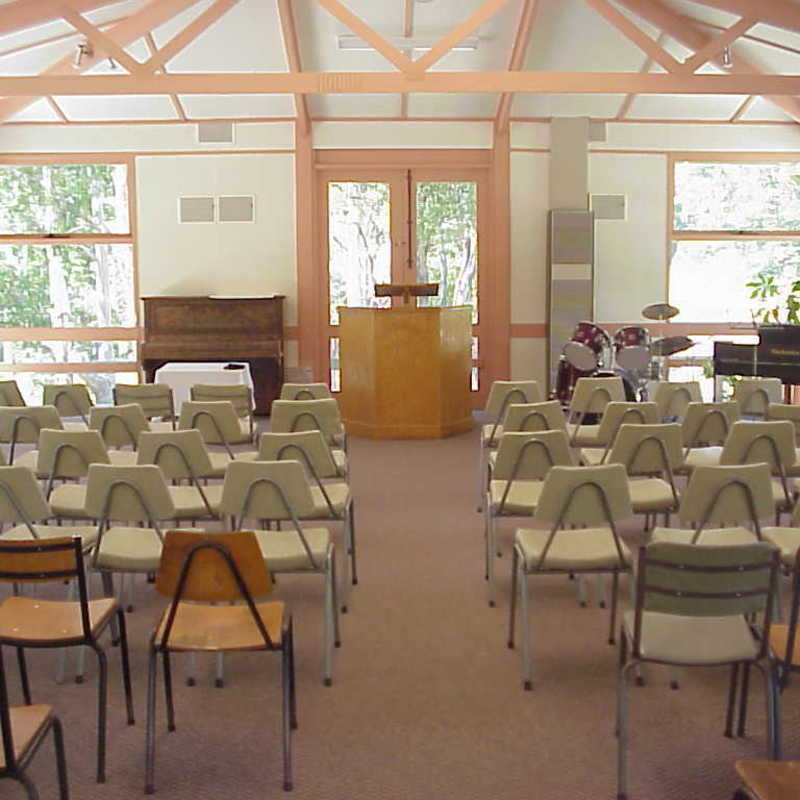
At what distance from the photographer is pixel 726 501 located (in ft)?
14.7

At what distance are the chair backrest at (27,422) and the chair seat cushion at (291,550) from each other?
266 centimetres

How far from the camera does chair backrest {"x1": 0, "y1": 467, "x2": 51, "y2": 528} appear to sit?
4.50 m

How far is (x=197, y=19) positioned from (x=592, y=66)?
4.18 m

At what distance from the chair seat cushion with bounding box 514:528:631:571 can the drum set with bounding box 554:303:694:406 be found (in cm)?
571

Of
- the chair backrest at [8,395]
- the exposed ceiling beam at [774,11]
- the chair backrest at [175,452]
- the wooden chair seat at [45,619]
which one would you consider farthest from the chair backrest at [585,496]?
the exposed ceiling beam at [774,11]

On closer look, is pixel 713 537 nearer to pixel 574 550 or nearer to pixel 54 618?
pixel 574 550

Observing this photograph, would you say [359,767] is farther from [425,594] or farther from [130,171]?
[130,171]

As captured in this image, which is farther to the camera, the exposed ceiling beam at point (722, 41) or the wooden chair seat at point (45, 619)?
the exposed ceiling beam at point (722, 41)

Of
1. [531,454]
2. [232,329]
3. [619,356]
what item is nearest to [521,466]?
[531,454]

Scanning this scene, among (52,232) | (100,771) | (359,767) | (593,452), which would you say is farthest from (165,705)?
(52,232)

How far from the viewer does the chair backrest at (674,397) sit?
768cm

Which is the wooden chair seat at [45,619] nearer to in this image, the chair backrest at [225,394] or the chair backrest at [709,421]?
the chair backrest at [225,394]

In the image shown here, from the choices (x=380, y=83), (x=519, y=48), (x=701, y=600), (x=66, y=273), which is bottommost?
(x=701, y=600)

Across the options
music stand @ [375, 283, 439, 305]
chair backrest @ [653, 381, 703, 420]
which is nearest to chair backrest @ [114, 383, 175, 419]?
music stand @ [375, 283, 439, 305]
